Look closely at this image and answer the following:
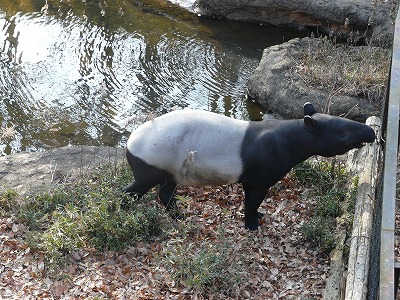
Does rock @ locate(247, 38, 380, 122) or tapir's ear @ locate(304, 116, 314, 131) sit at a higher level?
tapir's ear @ locate(304, 116, 314, 131)

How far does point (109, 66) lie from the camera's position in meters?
12.2

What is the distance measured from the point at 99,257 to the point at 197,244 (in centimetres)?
106

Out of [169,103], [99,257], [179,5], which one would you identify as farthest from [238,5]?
[99,257]

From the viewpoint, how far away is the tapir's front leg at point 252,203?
7.07 meters

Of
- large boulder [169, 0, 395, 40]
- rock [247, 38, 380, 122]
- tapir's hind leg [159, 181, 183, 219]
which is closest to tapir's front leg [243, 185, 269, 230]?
tapir's hind leg [159, 181, 183, 219]

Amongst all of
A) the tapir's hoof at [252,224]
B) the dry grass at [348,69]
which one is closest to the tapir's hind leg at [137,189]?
the tapir's hoof at [252,224]

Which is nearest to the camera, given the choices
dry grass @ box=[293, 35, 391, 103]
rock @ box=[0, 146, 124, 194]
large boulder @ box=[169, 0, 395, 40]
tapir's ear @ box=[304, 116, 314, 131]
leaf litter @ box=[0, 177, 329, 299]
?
leaf litter @ box=[0, 177, 329, 299]

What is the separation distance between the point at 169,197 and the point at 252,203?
0.93m

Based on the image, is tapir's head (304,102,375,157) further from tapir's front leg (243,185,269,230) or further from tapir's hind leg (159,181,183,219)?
tapir's hind leg (159,181,183,219)

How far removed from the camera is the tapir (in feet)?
22.1

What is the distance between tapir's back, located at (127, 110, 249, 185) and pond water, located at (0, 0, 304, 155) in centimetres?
272

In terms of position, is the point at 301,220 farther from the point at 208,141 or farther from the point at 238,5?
the point at 238,5

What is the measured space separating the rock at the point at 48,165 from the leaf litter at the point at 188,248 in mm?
854

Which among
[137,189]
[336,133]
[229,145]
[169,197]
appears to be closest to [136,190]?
[137,189]
